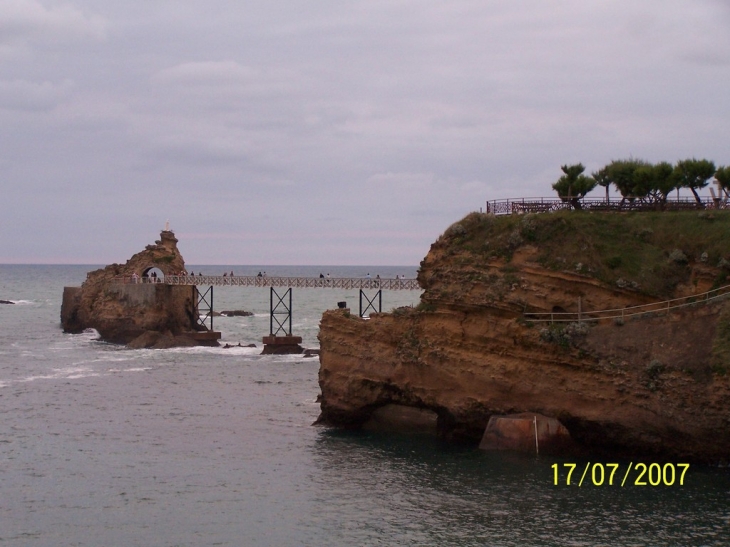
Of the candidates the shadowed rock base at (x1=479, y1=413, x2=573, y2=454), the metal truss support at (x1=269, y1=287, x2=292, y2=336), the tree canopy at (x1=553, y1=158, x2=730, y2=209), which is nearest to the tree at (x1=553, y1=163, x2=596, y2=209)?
the tree canopy at (x1=553, y1=158, x2=730, y2=209)

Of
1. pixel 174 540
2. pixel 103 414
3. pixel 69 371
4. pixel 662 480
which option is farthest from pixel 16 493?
pixel 69 371

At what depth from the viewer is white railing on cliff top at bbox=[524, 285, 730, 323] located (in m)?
35.2

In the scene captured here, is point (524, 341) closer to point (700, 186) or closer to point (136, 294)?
point (700, 186)

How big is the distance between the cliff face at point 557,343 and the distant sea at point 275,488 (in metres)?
1.83

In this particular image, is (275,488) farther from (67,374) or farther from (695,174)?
(67,374)

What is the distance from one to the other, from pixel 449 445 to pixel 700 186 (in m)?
16.8

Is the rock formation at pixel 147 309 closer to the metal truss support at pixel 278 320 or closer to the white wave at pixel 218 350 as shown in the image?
the white wave at pixel 218 350

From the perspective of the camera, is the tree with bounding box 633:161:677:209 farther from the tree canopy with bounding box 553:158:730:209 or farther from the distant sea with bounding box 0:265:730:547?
the distant sea with bounding box 0:265:730:547

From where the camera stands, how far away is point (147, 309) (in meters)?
80.4

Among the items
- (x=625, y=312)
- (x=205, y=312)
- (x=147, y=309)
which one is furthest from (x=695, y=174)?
(x=205, y=312)

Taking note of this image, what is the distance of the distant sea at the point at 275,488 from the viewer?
2697cm

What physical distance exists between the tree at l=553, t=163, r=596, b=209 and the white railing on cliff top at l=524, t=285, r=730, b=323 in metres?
7.15
